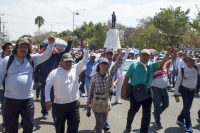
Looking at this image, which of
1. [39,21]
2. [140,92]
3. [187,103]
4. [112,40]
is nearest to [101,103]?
[140,92]

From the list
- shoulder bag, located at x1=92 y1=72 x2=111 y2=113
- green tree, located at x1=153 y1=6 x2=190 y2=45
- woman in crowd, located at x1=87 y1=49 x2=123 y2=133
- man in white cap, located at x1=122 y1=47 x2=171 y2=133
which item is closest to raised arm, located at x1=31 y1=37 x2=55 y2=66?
woman in crowd, located at x1=87 y1=49 x2=123 y2=133

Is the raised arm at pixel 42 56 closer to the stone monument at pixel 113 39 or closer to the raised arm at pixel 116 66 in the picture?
the raised arm at pixel 116 66

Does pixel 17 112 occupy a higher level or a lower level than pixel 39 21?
lower

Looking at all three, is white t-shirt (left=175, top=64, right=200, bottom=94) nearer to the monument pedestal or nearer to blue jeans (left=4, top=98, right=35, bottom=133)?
blue jeans (left=4, top=98, right=35, bottom=133)

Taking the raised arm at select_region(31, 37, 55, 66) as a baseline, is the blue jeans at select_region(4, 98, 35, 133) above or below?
below

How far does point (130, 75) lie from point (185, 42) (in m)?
37.6

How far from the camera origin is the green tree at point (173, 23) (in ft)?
130

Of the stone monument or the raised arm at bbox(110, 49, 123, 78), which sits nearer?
the raised arm at bbox(110, 49, 123, 78)

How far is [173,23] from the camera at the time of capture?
131 feet

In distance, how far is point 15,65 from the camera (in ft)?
14.9

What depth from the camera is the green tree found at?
130 feet

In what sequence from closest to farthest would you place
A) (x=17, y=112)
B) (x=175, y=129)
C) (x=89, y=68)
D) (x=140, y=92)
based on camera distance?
(x=17, y=112) → (x=140, y=92) → (x=175, y=129) → (x=89, y=68)

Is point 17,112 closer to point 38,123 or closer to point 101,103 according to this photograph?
point 101,103

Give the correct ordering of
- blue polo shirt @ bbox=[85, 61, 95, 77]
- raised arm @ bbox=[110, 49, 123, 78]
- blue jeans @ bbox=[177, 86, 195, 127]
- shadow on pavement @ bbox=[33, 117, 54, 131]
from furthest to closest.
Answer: blue polo shirt @ bbox=[85, 61, 95, 77], shadow on pavement @ bbox=[33, 117, 54, 131], blue jeans @ bbox=[177, 86, 195, 127], raised arm @ bbox=[110, 49, 123, 78]
